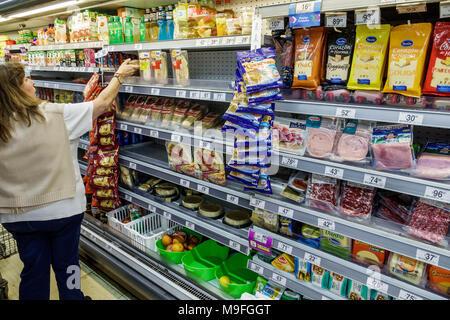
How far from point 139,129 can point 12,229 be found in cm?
109

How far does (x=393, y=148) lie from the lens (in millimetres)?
1398

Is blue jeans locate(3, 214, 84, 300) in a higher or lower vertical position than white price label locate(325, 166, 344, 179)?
lower

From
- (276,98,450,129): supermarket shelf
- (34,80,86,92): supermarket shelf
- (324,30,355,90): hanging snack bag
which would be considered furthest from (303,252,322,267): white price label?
(34,80,86,92): supermarket shelf

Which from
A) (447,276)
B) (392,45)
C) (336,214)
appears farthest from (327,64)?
(447,276)

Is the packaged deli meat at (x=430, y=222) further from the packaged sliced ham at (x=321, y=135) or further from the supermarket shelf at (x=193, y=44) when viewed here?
the supermarket shelf at (x=193, y=44)

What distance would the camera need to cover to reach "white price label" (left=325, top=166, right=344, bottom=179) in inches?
57.0

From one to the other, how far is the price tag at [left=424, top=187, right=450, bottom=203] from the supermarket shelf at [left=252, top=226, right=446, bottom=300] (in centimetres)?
44

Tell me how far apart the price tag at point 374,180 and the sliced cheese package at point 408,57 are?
386 millimetres

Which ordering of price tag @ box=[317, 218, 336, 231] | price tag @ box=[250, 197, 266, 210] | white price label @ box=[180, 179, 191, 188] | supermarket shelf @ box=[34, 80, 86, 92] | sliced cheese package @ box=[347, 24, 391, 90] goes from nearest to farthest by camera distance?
sliced cheese package @ box=[347, 24, 391, 90], price tag @ box=[317, 218, 336, 231], price tag @ box=[250, 197, 266, 210], white price label @ box=[180, 179, 191, 188], supermarket shelf @ box=[34, 80, 86, 92]

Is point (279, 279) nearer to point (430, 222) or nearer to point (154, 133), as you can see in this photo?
point (430, 222)

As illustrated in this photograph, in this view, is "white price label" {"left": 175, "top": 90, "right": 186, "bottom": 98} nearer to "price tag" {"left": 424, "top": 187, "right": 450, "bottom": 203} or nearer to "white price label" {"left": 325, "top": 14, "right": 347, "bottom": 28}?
"white price label" {"left": 325, "top": 14, "right": 347, "bottom": 28}

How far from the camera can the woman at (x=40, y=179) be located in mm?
1541

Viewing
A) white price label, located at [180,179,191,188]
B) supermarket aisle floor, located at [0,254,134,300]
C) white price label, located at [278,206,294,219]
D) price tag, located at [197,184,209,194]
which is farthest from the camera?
supermarket aisle floor, located at [0,254,134,300]

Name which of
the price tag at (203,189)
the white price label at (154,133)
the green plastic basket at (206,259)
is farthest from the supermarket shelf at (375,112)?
the green plastic basket at (206,259)
